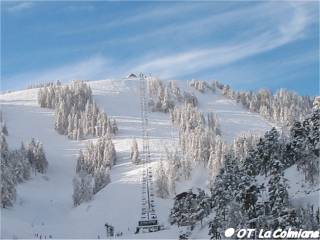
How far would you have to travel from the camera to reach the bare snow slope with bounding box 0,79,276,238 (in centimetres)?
9569

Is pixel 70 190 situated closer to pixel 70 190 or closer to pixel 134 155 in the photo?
pixel 70 190

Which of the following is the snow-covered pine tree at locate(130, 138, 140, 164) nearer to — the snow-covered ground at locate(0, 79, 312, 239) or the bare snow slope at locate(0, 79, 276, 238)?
the snow-covered ground at locate(0, 79, 312, 239)

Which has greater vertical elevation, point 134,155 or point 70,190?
point 134,155

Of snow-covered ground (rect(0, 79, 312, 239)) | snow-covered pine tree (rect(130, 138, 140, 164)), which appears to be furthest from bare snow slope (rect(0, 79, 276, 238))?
snow-covered pine tree (rect(130, 138, 140, 164))

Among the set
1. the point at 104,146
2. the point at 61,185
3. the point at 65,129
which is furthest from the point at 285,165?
the point at 65,129

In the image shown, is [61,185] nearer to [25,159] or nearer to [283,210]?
[25,159]

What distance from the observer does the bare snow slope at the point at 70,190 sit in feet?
314

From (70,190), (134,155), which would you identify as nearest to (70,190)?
(70,190)

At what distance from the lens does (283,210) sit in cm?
4712

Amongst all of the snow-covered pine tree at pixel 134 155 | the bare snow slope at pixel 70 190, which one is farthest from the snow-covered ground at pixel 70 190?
the snow-covered pine tree at pixel 134 155

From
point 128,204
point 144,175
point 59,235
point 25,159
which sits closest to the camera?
point 59,235

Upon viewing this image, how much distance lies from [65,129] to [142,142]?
30069mm

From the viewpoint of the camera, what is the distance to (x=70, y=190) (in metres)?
132

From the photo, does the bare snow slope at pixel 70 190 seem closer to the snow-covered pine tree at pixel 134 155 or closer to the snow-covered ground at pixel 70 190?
the snow-covered ground at pixel 70 190
